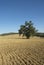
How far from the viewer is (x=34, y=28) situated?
71062 millimetres

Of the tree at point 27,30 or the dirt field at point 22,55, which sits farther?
the tree at point 27,30

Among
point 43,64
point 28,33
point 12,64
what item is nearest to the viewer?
point 43,64

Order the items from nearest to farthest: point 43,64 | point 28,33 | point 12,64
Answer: point 43,64, point 12,64, point 28,33

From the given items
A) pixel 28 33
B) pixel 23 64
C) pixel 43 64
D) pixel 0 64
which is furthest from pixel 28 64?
pixel 28 33

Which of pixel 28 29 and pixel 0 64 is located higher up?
pixel 28 29

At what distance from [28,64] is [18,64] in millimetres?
752

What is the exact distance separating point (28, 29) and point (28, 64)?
201 ft

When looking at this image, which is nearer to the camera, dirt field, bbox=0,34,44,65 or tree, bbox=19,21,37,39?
dirt field, bbox=0,34,44,65

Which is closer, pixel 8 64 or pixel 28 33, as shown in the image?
pixel 8 64

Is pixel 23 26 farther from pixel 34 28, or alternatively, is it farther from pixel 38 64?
pixel 38 64

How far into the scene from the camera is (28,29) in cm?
7112

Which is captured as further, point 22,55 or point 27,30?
point 27,30

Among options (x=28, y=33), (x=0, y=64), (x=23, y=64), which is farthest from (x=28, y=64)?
(x=28, y=33)

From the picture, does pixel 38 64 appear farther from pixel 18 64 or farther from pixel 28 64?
pixel 18 64
